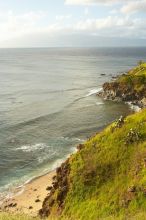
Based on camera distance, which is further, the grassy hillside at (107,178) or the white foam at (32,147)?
the white foam at (32,147)

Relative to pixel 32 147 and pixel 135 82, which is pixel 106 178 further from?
pixel 135 82

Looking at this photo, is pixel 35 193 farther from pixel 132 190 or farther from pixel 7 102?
pixel 7 102

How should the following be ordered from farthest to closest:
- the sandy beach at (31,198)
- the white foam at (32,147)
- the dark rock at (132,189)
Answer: the white foam at (32,147), the sandy beach at (31,198), the dark rock at (132,189)

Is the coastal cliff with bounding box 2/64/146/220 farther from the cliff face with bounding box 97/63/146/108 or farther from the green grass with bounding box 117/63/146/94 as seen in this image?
the green grass with bounding box 117/63/146/94

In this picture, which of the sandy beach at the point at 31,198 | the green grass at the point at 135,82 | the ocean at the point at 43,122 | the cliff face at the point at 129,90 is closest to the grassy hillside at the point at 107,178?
the sandy beach at the point at 31,198

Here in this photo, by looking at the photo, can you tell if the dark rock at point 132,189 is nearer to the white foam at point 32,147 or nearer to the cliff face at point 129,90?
the white foam at point 32,147

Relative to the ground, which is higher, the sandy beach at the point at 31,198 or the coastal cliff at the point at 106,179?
the coastal cliff at the point at 106,179
